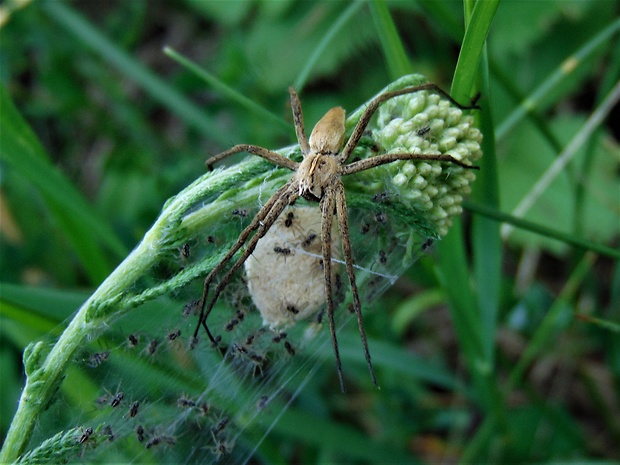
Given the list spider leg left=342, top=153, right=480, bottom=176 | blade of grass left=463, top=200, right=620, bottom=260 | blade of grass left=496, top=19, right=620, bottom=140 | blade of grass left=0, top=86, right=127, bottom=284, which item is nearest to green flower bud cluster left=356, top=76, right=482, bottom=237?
spider leg left=342, top=153, right=480, bottom=176

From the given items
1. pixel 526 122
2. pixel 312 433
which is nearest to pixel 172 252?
pixel 312 433

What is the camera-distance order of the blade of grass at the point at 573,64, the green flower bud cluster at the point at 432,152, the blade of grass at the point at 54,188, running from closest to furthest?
the green flower bud cluster at the point at 432,152
the blade of grass at the point at 54,188
the blade of grass at the point at 573,64

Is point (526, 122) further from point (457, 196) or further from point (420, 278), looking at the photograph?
point (457, 196)

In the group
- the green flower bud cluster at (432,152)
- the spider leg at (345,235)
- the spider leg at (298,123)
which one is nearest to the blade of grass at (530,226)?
the green flower bud cluster at (432,152)

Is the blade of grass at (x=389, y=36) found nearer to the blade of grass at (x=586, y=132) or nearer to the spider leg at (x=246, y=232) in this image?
the spider leg at (x=246, y=232)

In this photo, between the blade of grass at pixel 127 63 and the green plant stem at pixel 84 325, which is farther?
the blade of grass at pixel 127 63

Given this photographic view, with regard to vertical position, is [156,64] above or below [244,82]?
above
